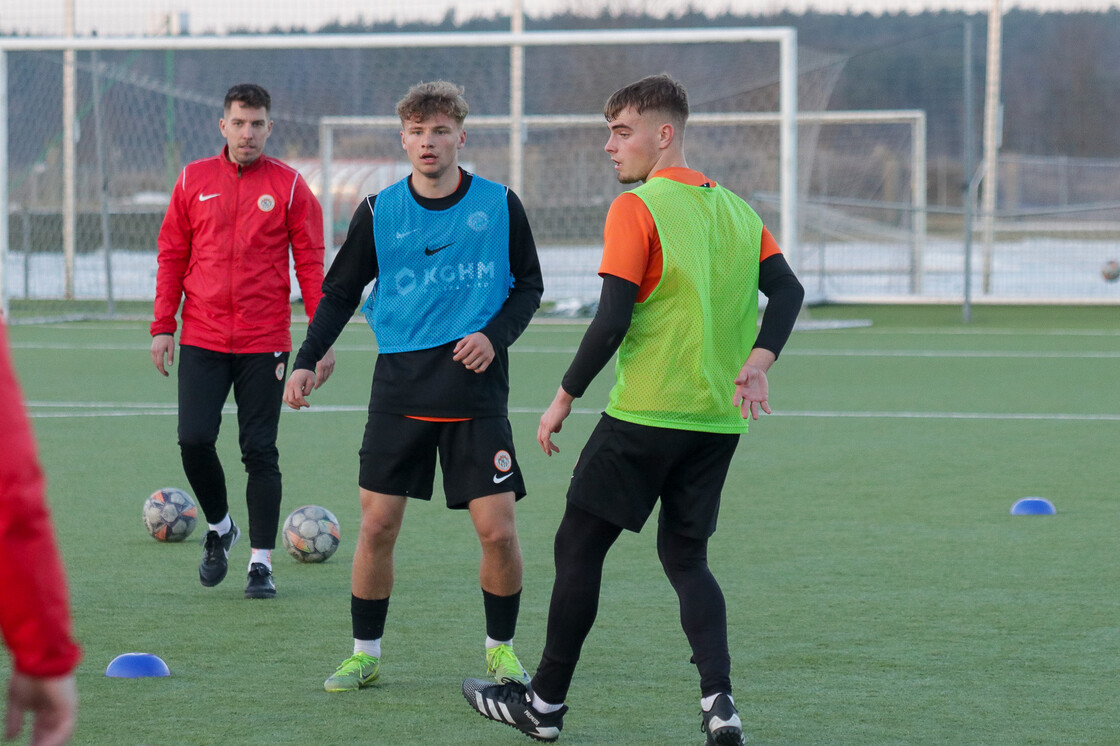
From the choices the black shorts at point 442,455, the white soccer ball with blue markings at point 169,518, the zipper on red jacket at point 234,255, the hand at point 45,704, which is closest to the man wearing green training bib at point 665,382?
the black shorts at point 442,455

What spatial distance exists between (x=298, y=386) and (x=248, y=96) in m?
1.48

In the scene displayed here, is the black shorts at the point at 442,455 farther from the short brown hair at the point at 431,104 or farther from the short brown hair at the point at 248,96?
the short brown hair at the point at 248,96

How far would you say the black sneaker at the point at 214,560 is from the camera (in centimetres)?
546

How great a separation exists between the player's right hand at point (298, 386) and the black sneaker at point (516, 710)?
3.31 ft

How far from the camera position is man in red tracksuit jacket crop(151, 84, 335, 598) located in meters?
5.43

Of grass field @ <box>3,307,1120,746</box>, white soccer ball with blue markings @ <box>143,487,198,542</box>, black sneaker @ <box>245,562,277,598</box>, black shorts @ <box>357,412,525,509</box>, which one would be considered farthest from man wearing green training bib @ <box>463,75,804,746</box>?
white soccer ball with blue markings @ <box>143,487,198,542</box>

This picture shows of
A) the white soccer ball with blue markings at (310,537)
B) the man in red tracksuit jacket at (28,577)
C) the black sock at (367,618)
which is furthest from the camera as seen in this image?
the white soccer ball with blue markings at (310,537)

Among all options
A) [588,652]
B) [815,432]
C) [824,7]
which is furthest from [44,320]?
[824,7]

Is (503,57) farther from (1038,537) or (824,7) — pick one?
(824,7)

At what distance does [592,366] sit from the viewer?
3592mm

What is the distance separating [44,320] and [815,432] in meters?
13.1

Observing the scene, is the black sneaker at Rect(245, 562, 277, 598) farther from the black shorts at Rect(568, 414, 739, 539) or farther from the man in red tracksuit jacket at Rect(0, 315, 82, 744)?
the man in red tracksuit jacket at Rect(0, 315, 82, 744)

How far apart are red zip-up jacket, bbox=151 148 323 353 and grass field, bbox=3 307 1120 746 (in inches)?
37.5

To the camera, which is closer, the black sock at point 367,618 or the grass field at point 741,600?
the grass field at point 741,600
